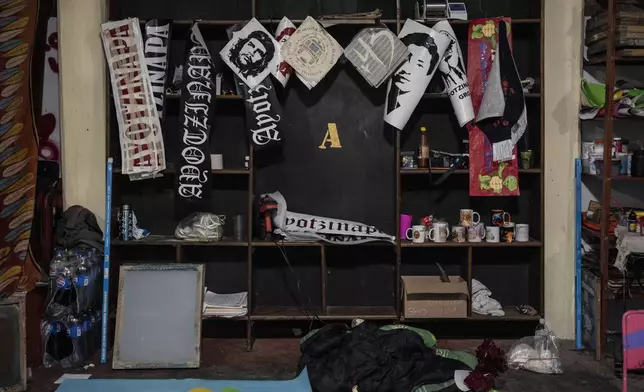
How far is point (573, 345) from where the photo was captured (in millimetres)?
4367

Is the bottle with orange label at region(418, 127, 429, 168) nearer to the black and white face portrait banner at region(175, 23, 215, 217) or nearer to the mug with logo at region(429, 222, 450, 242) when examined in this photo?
the mug with logo at region(429, 222, 450, 242)

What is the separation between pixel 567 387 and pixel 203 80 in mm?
2738

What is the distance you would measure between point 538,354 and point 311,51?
7.40ft

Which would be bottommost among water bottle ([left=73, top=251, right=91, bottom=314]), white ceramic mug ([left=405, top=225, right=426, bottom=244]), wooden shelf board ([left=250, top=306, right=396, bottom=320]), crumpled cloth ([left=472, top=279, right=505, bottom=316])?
wooden shelf board ([left=250, top=306, right=396, bottom=320])

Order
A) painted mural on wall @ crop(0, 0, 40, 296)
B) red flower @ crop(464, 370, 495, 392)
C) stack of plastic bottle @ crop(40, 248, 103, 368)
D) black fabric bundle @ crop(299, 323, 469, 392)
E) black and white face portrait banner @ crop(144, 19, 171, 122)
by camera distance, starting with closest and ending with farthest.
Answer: red flower @ crop(464, 370, 495, 392) < black fabric bundle @ crop(299, 323, 469, 392) < painted mural on wall @ crop(0, 0, 40, 296) < stack of plastic bottle @ crop(40, 248, 103, 368) < black and white face portrait banner @ crop(144, 19, 171, 122)

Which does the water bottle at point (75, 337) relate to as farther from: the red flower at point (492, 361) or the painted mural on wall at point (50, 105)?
the red flower at point (492, 361)

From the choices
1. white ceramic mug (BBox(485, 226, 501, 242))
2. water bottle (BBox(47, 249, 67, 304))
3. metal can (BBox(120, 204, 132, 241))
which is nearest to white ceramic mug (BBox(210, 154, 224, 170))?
metal can (BBox(120, 204, 132, 241))

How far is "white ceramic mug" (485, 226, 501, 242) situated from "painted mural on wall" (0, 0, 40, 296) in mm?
2754

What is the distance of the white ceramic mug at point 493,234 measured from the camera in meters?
4.32

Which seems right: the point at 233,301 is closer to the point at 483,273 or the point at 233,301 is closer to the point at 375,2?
the point at 483,273

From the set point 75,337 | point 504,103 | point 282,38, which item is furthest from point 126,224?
point 504,103

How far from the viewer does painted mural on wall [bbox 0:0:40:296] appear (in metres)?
3.87

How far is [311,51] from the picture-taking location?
4.19 meters

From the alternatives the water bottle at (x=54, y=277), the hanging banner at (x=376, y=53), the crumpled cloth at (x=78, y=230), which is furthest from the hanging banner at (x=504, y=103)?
the water bottle at (x=54, y=277)
